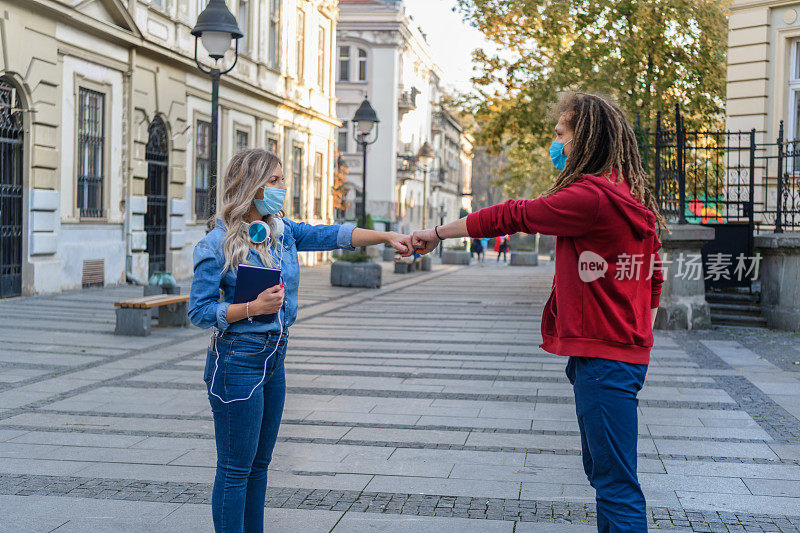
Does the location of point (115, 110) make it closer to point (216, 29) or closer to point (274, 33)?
point (216, 29)

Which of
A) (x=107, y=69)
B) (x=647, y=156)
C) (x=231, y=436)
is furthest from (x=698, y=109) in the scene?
(x=231, y=436)

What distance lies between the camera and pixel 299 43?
3231cm

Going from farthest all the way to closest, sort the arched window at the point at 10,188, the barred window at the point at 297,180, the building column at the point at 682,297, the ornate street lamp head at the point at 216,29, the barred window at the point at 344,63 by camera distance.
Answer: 1. the barred window at the point at 344,63
2. the barred window at the point at 297,180
3. the arched window at the point at 10,188
4. the building column at the point at 682,297
5. the ornate street lamp head at the point at 216,29

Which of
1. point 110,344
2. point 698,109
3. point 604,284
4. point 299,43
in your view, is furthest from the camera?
point 299,43

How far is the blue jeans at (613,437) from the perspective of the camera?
11.1 feet

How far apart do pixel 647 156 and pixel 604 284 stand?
12770 millimetres

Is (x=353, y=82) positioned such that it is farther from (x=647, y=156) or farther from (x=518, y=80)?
(x=647, y=156)

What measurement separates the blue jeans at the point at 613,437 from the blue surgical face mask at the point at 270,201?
1.34 metres

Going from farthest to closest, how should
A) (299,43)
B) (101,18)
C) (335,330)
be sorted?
(299,43) → (101,18) → (335,330)

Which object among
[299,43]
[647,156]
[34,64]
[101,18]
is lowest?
[647,156]

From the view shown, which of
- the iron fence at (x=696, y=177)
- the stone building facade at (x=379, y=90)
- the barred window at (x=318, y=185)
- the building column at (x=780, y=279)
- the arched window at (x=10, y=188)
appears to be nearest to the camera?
the building column at (x=780, y=279)

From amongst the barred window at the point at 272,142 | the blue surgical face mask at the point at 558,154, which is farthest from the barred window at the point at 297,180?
the blue surgical face mask at the point at 558,154

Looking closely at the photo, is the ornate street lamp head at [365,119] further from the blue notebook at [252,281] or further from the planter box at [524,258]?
the blue notebook at [252,281]

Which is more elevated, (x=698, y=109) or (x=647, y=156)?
(x=698, y=109)
